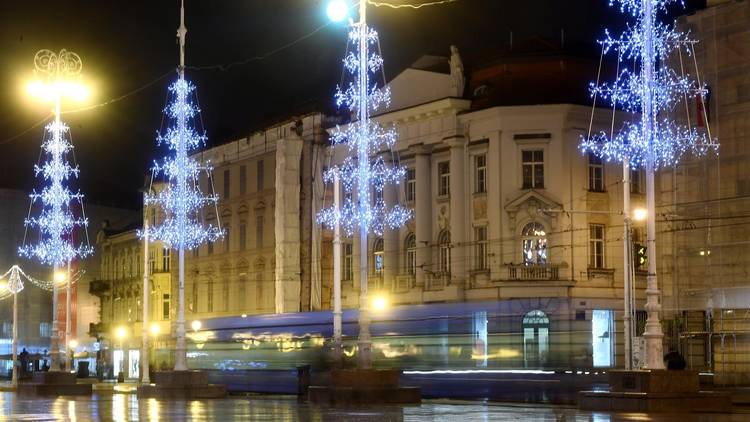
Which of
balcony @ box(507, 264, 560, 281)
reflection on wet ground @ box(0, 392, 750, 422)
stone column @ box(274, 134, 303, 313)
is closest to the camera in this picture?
reflection on wet ground @ box(0, 392, 750, 422)

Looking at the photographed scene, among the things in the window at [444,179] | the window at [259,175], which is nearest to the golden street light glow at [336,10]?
the window at [444,179]

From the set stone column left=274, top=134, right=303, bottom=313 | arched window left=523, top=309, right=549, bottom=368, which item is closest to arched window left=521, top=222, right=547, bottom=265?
arched window left=523, top=309, right=549, bottom=368

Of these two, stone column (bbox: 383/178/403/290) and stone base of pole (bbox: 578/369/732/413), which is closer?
stone base of pole (bbox: 578/369/732/413)

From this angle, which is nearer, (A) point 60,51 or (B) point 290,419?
(B) point 290,419

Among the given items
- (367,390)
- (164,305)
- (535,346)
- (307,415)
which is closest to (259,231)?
(164,305)

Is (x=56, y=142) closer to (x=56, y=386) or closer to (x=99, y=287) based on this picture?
(x=56, y=386)

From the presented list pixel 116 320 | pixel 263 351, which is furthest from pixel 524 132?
pixel 116 320

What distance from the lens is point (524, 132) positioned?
180ft

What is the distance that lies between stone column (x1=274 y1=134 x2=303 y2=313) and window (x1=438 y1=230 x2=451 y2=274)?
37.3 feet

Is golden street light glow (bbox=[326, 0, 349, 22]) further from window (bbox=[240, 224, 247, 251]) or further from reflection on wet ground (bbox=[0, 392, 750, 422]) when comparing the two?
window (bbox=[240, 224, 247, 251])

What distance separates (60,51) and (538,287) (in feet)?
72.8

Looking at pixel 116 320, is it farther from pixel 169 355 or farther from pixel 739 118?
pixel 739 118

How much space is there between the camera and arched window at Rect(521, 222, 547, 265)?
5428cm

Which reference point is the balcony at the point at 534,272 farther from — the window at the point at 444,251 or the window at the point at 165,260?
the window at the point at 165,260
